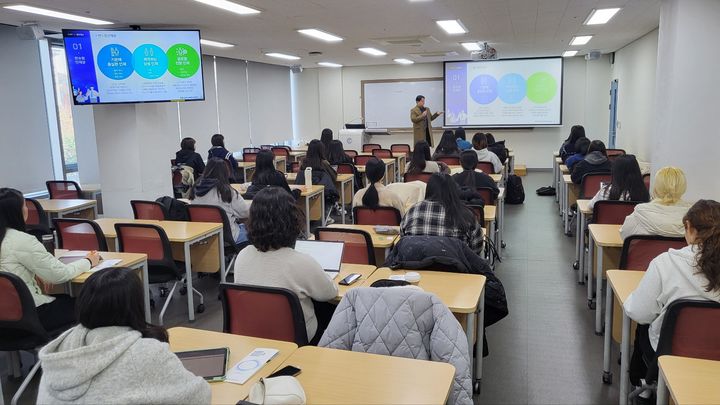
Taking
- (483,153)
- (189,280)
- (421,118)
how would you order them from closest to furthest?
(189,280)
(483,153)
(421,118)

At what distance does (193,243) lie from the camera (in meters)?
4.65

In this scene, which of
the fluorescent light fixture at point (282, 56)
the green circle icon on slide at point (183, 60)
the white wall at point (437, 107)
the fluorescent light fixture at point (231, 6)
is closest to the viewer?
the fluorescent light fixture at point (231, 6)

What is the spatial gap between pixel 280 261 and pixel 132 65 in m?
4.38

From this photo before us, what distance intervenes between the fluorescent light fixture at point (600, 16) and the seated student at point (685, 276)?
16.5 ft

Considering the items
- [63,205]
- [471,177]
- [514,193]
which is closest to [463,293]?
[471,177]

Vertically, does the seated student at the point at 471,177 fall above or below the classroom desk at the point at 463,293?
above

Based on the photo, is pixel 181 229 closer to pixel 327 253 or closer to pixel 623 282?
pixel 327 253

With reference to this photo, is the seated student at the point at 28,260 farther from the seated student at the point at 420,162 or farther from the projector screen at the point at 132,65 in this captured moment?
the seated student at the point at 420,162

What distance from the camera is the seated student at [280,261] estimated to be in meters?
2.72

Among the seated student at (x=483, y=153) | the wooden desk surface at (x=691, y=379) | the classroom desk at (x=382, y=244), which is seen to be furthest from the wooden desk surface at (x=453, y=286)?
the seated student at (x=483, y=153)

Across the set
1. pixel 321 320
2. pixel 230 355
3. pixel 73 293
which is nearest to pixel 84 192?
pixel 73 293

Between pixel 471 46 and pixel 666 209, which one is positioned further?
pixel 471 46

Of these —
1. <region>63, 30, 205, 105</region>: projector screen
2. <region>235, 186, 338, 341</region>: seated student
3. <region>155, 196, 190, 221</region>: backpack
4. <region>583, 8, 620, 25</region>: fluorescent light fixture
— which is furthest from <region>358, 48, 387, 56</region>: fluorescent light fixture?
<region>235, 186, 338, 341</region>: seated student

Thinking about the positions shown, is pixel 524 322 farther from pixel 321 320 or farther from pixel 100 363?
pixel 100 363
